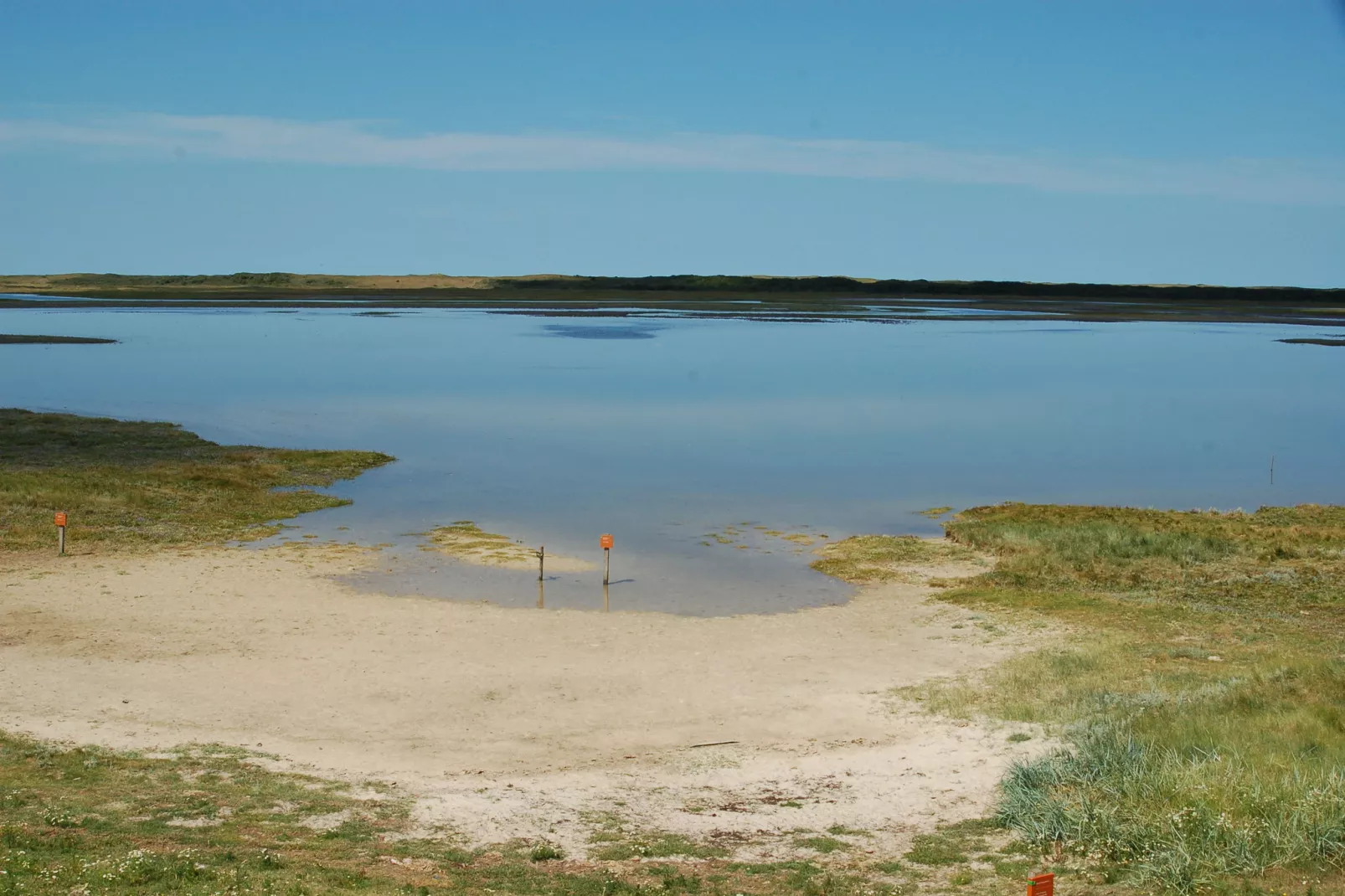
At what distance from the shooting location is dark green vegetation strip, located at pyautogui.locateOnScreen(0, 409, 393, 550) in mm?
29359

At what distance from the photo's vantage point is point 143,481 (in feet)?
113

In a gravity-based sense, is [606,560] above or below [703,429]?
below

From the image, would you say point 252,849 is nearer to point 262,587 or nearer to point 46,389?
point 262,587

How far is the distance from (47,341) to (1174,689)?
297ft

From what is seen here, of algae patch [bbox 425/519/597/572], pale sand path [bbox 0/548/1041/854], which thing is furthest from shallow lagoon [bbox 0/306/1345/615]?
pale sand path [bbox 0/548/1041/854]

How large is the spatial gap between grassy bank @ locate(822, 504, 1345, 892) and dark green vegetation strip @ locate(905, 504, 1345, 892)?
3 centimetres

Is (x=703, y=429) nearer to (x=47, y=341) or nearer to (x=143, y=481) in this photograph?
(x=143, y=481)

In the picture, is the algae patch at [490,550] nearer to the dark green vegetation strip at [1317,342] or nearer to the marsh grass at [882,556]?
the marsh grass at [882,556]

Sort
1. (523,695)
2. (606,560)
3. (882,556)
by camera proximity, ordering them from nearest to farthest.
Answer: (523,695) < (606,560) < (882,556)

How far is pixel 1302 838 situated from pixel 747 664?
380 inches

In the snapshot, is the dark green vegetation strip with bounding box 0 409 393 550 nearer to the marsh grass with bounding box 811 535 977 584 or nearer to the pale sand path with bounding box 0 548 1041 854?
the pale sand path with bounding box 0 548 1041 854

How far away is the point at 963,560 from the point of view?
93.1 ft

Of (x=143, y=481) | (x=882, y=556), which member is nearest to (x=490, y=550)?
(x=882, y=556)

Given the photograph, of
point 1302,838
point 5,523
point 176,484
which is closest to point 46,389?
point 176,484
